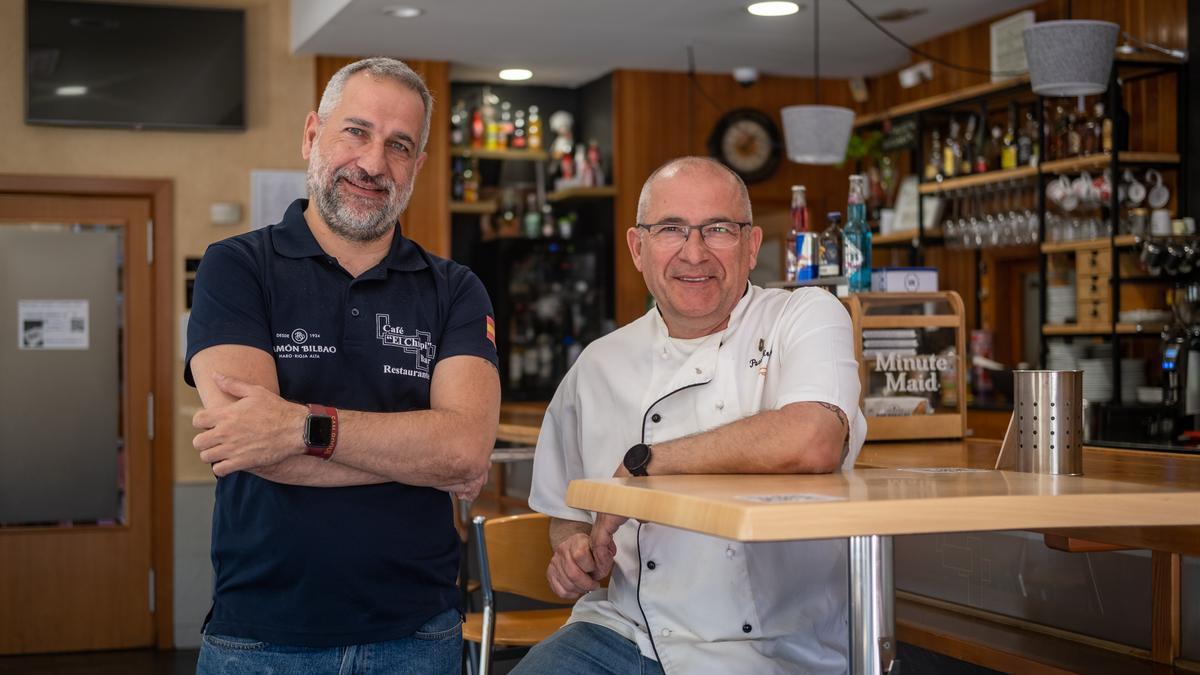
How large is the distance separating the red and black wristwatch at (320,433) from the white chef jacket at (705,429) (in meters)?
0.70

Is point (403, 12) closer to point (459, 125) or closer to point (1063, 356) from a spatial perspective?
point (459, 125)

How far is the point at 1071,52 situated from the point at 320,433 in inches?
154

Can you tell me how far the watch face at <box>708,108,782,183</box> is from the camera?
305 inches

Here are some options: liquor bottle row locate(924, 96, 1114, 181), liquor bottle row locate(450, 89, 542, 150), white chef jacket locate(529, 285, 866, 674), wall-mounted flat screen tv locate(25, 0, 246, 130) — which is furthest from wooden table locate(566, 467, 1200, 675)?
liquor bottle row locate(450, 89, 542, 150)

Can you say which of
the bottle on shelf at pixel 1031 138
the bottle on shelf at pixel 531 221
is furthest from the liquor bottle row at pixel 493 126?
the bottle on shelf at pixel 1031 138

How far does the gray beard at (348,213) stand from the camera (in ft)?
6.88

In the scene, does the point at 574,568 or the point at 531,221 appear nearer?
the point at 574,568

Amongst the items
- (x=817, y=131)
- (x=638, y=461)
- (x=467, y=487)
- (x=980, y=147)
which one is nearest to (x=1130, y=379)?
(x=980, y=147)

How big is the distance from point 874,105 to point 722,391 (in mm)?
5802

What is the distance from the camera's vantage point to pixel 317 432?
1.87 m

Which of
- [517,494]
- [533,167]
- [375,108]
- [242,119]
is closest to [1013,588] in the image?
[375,108]

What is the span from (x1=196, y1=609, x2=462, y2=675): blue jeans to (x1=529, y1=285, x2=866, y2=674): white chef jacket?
451 mm

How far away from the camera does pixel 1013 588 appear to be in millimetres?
3117

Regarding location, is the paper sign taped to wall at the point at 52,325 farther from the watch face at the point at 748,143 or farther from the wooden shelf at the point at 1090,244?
the wooden shelf at the point at 1090,244
